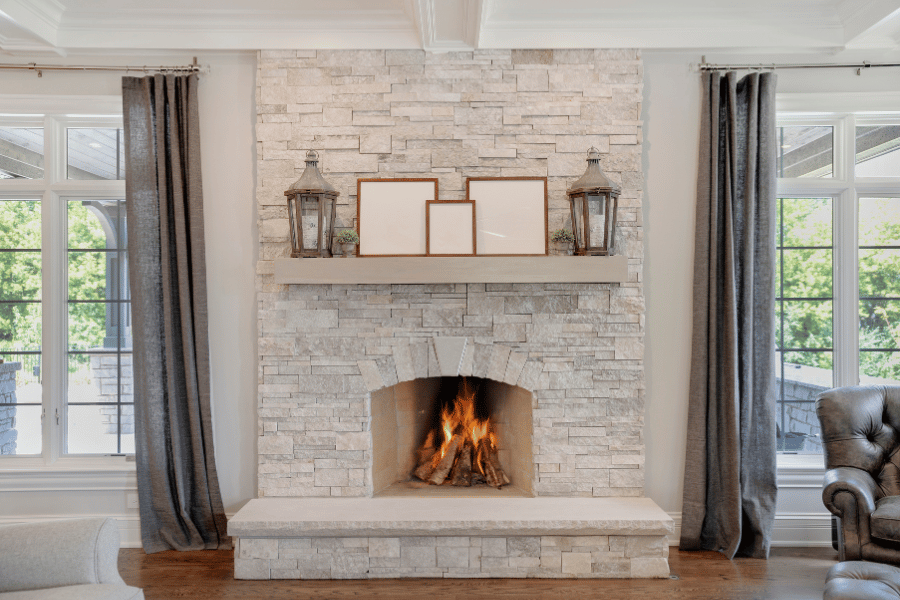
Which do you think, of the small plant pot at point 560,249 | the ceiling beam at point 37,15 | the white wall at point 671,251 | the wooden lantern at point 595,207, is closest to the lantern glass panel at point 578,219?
the wooden lantern at point 595,207

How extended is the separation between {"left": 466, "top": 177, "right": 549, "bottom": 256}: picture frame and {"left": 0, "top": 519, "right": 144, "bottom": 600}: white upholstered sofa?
6.27 ft

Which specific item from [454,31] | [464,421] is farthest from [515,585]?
[454,31]

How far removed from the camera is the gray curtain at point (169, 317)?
3.01m

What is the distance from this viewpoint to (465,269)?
2.80 m

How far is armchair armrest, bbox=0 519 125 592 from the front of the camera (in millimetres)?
1771

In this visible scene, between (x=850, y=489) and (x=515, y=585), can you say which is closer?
(x=850, y=489)

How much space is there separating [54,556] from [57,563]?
0.07 feet

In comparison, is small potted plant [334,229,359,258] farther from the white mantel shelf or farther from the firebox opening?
the firebox opening

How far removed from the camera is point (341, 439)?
9.87 feet

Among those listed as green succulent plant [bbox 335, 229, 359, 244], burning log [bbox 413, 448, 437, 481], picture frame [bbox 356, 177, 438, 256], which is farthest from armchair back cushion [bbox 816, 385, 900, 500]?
green succulent plant [bbox 335, 229, 359, 244]

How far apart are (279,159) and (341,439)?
145 cm

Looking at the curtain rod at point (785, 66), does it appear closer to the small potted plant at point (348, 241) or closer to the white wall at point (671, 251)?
the white wall at point (671, 251)

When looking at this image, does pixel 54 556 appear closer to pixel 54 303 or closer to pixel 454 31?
pixel 54 303

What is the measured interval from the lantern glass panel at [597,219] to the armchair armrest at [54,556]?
2.26 metres
